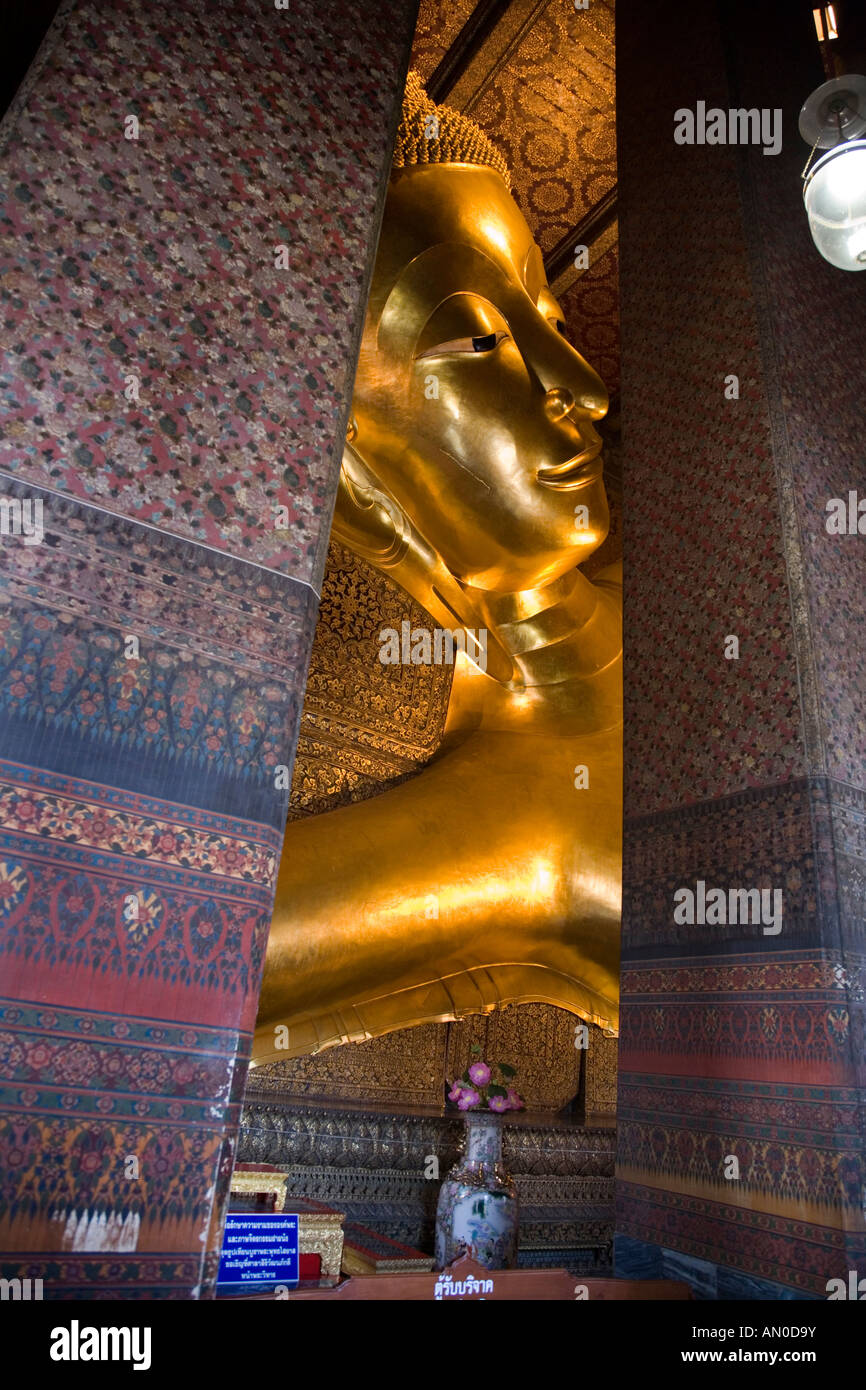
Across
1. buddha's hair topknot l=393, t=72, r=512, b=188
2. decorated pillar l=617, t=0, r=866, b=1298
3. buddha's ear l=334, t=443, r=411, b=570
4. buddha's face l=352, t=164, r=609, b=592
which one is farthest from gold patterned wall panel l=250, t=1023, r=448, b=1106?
buddha's hair topknot l=393, t=72, r=512, b=188

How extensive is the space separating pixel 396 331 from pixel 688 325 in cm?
96

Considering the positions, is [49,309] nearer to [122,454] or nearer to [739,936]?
[122,454]

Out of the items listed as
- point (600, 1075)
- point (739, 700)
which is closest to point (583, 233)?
point (739, 700)

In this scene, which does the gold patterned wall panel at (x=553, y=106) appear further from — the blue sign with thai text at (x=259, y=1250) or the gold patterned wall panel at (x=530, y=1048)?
the blue sign with thai text at (x=259, y=1250)

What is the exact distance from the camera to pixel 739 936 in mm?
2217

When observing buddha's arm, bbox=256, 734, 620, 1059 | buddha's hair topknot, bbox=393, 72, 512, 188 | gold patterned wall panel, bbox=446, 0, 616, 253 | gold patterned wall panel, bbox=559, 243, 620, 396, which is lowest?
buddha's arm, bbox=256, 734, 620, 1059

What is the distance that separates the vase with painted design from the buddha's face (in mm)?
1975

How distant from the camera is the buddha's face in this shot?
3.30 metres

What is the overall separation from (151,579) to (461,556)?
86.9 inches

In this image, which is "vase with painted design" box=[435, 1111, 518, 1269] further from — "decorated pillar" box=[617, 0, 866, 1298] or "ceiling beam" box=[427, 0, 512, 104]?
"ceiling beam" box=[427, 0, 512, 104]

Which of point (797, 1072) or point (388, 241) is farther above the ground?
point (388, 241)

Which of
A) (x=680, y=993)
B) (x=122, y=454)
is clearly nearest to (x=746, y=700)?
(x=680, y=993)

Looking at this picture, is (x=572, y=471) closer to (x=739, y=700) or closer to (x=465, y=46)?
(x=739, y=700)

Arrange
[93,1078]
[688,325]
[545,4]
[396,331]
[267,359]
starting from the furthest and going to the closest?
1. [545,4]
2. [396,331]
3. [688,325]
4. [267,359]
5. [93,1078]
